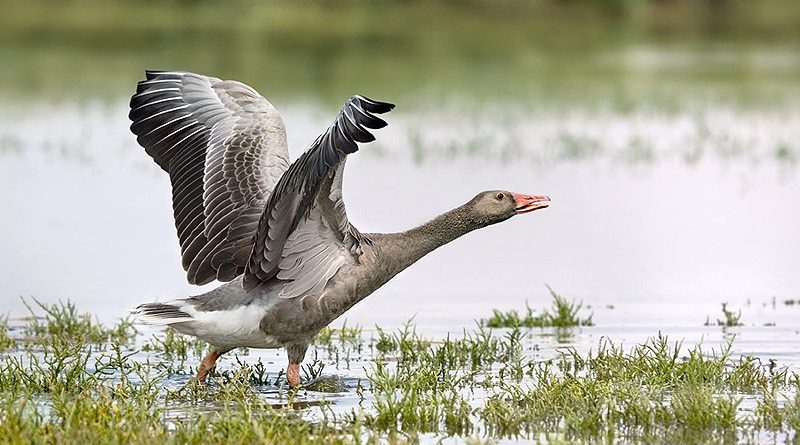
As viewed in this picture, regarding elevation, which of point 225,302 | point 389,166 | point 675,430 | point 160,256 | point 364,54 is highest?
point 364,54

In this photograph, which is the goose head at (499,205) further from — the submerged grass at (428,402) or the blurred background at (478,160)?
the blurred background at (478,160)

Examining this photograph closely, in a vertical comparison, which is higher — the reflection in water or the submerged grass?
the reflection in water

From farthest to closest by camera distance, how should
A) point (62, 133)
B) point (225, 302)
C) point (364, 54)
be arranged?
point (364, 54)
point (62, 133)
point (225, 302)

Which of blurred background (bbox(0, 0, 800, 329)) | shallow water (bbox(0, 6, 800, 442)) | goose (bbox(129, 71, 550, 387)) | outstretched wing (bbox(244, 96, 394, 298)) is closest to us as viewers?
outstretched wing (bbox(244, 96, 394, 298))

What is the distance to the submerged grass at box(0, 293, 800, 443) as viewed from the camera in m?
6.66

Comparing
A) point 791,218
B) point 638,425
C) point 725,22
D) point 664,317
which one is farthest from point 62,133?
point 725,22

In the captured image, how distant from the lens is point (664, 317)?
10.9 meters

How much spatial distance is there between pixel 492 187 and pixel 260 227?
9.06 meters

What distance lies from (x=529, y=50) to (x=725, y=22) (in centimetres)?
1509

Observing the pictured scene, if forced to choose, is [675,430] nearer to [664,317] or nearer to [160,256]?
[664,317]

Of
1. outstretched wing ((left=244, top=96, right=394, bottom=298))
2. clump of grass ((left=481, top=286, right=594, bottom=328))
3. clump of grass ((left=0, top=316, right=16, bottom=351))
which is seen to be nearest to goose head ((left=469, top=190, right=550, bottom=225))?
outstretched wing ((left=244, top=96, right=394, bottom=298))

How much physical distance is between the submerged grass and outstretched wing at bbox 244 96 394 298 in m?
0.56

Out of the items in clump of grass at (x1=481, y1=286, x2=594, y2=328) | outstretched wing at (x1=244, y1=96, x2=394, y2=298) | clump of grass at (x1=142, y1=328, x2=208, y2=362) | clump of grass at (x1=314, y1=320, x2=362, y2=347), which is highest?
outstretched wing at (x1=244, y1=96, x2=394, y2=298)

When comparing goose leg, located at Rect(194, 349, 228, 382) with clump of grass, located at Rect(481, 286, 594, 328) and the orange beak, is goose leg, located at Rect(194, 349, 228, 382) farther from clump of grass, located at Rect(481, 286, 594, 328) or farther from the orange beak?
clump of grass, located at Rect(481, 286, 594, 328)
